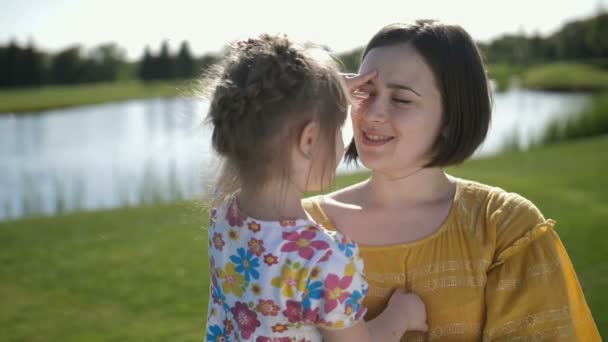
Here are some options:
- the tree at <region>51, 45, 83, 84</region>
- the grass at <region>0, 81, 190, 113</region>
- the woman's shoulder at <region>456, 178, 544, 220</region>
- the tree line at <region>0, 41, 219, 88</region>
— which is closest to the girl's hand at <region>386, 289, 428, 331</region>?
the woman's shoulder at <region>456, 178, 544, 220</region>

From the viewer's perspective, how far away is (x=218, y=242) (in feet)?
4.97

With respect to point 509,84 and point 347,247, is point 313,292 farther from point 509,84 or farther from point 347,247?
point 509,84

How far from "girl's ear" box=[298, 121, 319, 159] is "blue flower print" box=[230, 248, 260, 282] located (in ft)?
0.79

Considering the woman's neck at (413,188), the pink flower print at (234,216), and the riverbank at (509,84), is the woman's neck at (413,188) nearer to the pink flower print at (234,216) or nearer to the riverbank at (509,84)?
the pink flower print at (234,216)

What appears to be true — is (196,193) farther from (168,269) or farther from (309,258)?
(168,269)

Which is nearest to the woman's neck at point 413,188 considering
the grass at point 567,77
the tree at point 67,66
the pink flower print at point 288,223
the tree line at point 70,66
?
the pink flower print at point 288,223

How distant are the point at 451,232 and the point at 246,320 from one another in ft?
2.26

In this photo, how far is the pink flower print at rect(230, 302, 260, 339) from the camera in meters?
1.45

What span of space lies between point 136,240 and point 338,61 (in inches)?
154

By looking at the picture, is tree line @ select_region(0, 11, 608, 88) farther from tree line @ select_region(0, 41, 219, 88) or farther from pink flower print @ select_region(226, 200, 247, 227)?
pink flower print @ select_region(226, 200, 247, 227)

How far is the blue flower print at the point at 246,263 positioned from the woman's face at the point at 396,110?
57 cm

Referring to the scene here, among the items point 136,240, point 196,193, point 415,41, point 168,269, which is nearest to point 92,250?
point 136,240

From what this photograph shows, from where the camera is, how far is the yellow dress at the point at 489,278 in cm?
178

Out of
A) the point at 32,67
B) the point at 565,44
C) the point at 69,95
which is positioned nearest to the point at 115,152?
the point at 32,67
